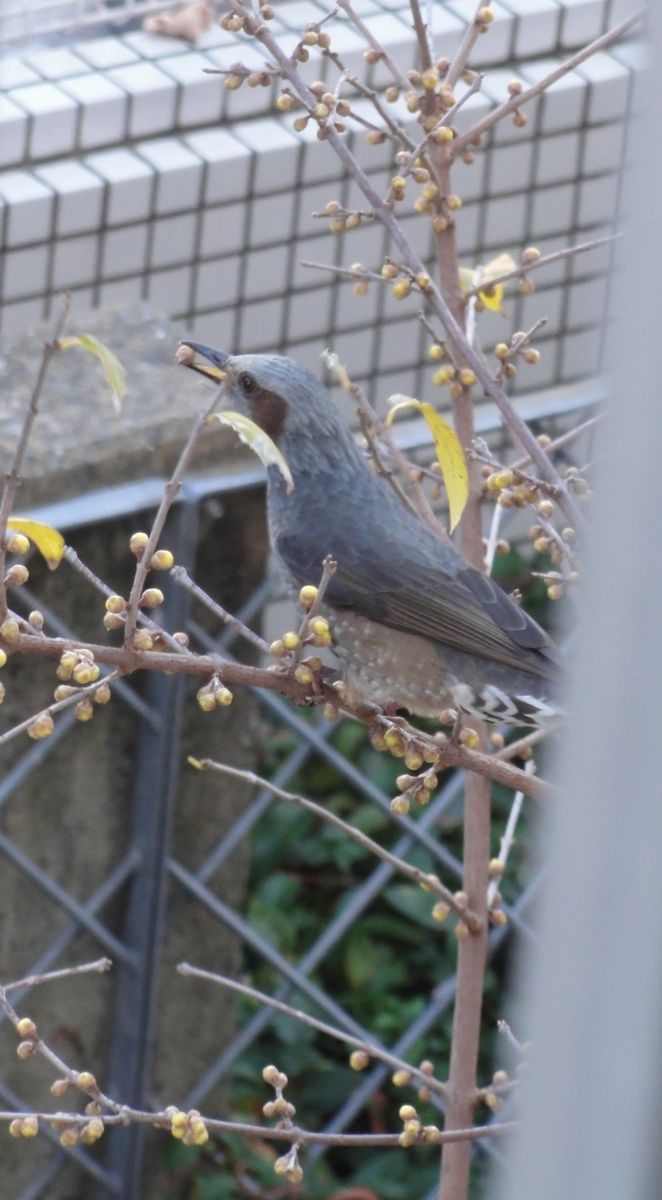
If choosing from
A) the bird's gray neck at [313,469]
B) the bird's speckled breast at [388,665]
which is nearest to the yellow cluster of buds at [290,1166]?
the bird's speckled breast at [388,665]

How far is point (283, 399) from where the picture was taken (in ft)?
9.76

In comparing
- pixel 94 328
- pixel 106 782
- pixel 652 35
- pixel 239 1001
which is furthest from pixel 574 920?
pixel 239 1001

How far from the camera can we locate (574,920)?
2.30 feet

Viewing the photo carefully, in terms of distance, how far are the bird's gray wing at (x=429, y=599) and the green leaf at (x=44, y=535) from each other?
0.96m

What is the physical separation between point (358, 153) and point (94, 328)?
1359 millimetres

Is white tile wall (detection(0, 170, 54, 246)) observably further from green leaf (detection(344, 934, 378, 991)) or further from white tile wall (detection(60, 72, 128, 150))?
green leaf (detection(344, 934, 378, 991))

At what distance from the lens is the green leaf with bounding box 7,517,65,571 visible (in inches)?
74.2

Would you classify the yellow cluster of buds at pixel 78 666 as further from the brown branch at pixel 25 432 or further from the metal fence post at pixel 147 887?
the metal fence post at pixel 147 887

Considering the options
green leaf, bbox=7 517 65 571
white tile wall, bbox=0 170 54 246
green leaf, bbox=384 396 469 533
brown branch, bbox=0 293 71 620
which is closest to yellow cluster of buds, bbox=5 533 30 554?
green leaf, bbox=7 517 65 571

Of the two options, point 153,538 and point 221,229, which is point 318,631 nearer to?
point 153,538

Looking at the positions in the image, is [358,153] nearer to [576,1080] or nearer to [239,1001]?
[239,1001]

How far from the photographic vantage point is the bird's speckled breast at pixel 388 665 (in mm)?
2824

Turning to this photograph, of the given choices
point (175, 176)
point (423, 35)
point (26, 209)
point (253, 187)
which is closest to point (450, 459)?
point (423, 35)

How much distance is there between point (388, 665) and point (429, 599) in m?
0.13
